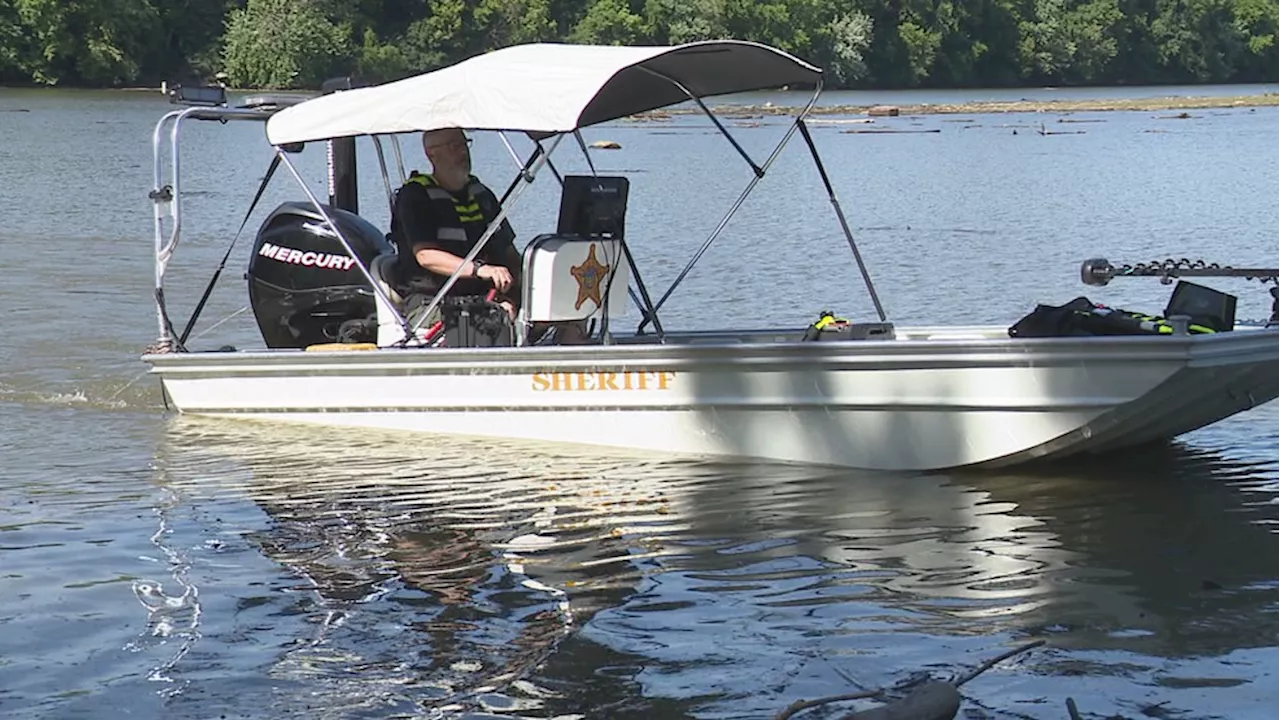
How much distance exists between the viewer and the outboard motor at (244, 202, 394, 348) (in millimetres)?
11039

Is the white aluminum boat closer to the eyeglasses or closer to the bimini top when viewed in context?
the bimini top

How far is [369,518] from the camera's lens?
8859 mm

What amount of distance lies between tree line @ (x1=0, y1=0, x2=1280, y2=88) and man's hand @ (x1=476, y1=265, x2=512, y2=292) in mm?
56582

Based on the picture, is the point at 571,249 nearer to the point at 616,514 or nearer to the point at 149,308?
the point at 616,514

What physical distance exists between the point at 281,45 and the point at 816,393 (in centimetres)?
7192

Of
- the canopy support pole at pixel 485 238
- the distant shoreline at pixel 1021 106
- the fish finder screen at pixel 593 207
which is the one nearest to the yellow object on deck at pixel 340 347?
the canopy support pole at pixel 485 238

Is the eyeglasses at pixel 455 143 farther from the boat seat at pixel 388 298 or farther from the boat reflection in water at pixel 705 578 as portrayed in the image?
the boat reflection in water at pixel 705 578

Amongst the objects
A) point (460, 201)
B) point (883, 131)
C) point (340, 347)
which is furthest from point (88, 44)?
point (460, 201)

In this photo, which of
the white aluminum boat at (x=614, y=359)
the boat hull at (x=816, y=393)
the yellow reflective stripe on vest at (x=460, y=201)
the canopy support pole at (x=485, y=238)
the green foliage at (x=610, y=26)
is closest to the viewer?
the boat hull at (x=816, y=393)

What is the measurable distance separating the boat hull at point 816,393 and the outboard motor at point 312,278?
50 cm

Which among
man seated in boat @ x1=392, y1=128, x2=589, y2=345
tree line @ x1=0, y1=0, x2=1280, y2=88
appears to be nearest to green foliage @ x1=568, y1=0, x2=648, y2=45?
tree line @ x1=0, y1=0, x2=1280, y2=88

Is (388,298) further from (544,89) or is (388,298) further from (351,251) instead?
(544,89)

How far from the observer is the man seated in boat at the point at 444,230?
400 inches

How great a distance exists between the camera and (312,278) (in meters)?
11.1
